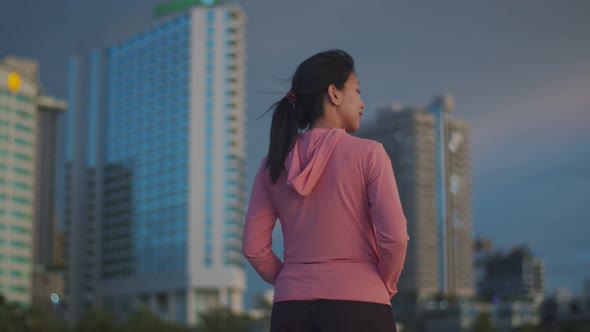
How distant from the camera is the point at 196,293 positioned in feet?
393

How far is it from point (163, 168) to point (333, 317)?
128 metres

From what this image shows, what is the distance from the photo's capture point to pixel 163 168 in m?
129

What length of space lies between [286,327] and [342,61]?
0.93m

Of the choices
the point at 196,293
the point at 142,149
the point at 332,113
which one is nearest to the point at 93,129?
the point at 142,149

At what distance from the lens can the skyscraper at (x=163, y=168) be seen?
122m

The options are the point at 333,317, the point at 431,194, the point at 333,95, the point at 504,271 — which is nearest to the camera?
the point at 333,317

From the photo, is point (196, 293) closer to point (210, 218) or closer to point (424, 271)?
point (210, 218)

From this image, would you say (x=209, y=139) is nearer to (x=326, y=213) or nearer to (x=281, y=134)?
(x=281, y=134)

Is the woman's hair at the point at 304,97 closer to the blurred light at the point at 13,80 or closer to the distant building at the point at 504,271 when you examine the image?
the blurred light at the point at 13,80

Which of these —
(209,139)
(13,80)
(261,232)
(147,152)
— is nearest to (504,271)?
(209,139)

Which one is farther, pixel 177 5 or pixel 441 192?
pixel 441 192

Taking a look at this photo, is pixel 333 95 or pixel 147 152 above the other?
pixel 147 152

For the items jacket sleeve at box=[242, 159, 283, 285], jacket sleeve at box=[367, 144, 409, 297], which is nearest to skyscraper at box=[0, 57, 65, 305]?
jacket sleeve at box=[242, 159, 283, 285]

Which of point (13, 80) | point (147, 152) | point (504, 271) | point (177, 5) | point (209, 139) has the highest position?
point (177, 5)
